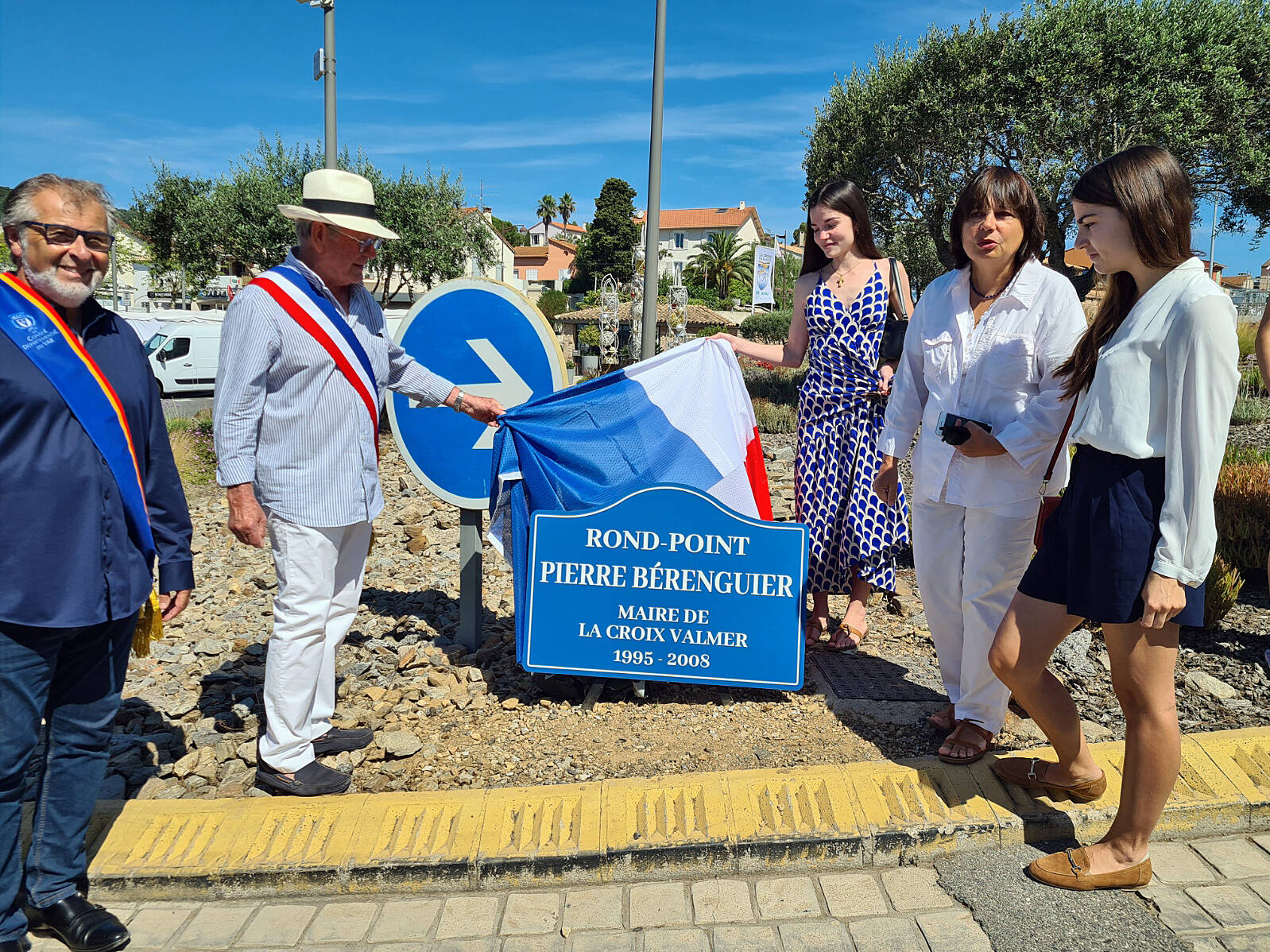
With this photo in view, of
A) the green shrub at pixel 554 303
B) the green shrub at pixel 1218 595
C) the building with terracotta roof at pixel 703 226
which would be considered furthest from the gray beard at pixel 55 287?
the building with terracotta roof at pixel 703 226

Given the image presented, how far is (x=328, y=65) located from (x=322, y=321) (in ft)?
27.3

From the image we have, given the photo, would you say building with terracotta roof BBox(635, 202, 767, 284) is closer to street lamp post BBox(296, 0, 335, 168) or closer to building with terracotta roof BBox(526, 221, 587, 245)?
building with terracotta roof BBox(526, 221, 587, 245)

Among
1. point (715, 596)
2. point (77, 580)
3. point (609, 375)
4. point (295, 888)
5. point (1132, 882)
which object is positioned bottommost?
point (295, 888)

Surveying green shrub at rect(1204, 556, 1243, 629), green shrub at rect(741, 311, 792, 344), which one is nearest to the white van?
green shrub at rect(1204, 556, 1243, 629)

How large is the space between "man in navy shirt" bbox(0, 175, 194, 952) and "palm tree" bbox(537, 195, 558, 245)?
11824 cm

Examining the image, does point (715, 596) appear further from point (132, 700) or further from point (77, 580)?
point (132, 700)

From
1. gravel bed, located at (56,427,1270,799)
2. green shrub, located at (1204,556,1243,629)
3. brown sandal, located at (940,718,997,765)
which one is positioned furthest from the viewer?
green shrub, located at (1204,556,1243,629)

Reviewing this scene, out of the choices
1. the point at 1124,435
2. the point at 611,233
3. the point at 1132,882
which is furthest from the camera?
the point at 611,233

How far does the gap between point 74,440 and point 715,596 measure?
2147mm

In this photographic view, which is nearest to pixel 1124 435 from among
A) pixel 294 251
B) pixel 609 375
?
pixel 609 375

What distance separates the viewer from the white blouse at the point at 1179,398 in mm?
Answer: 2191

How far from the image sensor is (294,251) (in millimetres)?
3180

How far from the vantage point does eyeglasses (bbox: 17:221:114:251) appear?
2.33 metres

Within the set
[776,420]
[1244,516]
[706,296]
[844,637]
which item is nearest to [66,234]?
[844,637]
